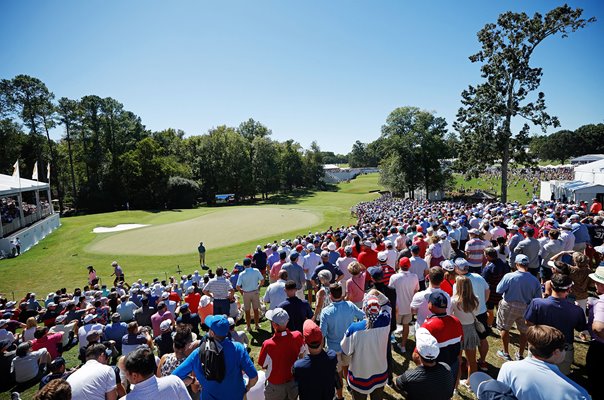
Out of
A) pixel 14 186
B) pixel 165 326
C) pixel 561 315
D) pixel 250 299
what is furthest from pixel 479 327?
pixel 14 186

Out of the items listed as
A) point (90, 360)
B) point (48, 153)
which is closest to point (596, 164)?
point (90, 360)

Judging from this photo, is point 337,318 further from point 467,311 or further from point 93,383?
point 93,383

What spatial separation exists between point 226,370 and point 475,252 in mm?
6992

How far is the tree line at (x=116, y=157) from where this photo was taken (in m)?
50.7

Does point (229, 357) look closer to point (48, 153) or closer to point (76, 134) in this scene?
point (76, 134)

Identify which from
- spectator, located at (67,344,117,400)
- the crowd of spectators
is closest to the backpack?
the crowd of spectators

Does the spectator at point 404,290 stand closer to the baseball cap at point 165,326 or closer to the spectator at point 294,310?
the spectator at point 294,310

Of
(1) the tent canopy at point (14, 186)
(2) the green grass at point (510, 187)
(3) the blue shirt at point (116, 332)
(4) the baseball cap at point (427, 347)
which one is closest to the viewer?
(4) the baseball cap at point (427, 347)

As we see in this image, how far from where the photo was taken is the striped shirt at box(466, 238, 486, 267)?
834 centimetres

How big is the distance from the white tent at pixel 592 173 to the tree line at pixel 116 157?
2158 inches

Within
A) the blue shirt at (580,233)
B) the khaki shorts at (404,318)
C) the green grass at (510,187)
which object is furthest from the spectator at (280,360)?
the green grass at (510,187)

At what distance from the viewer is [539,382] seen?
2.84 m

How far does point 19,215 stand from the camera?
31.3 meters

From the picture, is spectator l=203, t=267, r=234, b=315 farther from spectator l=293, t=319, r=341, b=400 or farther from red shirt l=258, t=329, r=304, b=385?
spectator l=293, t=319, r=341, b=400
